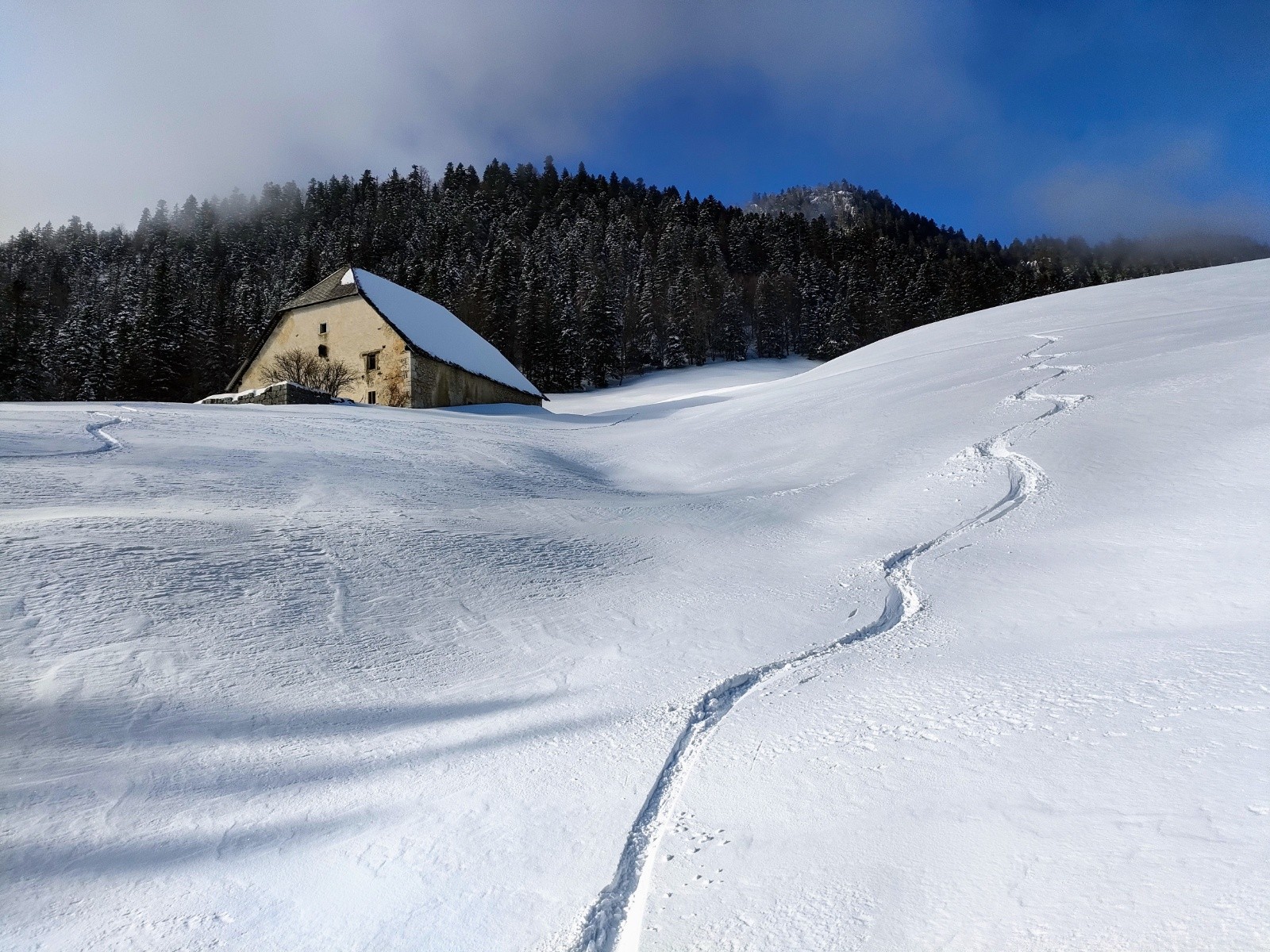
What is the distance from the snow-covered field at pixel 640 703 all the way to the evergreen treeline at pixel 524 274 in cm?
4429

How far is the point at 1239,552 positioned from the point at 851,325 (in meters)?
62.3

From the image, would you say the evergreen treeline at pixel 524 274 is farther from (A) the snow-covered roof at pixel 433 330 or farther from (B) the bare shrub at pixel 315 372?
(A) the snow-covered roof at pixel 433 330

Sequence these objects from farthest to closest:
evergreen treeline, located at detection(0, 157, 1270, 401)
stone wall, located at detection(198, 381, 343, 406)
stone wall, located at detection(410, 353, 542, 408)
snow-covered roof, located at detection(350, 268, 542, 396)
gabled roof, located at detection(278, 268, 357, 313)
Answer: evergreen treeline, located at detection(0, 157, 1270, 401) → gabled roof, located at detection(278, 268, 357, 313) → snow-covered roof, located at detection(350, 268, 542, 396) → stone wall, located at detection(410, 353, 542, 408) → stone wall, located at detection(198, 381, 343, 406)

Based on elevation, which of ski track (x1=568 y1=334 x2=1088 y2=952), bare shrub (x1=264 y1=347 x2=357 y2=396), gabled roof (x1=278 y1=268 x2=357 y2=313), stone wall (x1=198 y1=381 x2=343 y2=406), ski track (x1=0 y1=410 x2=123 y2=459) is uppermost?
gabled roof (x1=278 y1=268 x2=357 y2=313)

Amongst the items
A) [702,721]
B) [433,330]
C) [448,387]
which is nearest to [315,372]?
[433,330]

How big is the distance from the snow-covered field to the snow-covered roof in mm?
20509

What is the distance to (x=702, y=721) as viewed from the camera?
360cm

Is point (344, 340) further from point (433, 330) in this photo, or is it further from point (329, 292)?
point (433, 330)

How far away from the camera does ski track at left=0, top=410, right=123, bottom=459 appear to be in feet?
22.5

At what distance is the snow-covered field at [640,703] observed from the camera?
7.44 ft

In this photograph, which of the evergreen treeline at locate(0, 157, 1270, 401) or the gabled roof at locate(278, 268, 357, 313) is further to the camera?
the evergreen treeline at locate(0, 157, 1270, 401)

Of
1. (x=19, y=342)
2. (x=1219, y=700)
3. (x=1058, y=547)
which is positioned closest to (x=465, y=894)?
(x=1219, y=700)

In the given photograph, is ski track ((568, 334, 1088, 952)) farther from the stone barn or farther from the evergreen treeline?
the evergreen treeline

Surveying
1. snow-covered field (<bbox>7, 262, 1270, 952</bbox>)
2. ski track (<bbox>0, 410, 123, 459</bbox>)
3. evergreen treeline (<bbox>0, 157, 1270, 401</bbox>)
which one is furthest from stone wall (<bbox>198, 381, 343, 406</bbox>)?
evergreen treeline (<bbox>0, 157, 1270, 401</bbox>)
